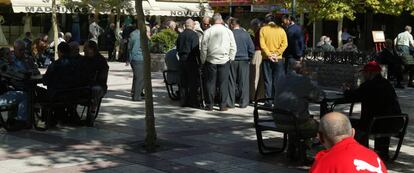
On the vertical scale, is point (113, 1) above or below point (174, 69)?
above

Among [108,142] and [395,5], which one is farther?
[395,5]

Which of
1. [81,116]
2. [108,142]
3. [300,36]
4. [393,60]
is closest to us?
[108,142]

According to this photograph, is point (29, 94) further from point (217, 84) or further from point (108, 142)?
point (217, 84)

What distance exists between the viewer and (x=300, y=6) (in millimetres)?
25547

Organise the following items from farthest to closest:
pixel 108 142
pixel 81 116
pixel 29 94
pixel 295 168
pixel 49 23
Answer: pixel 49 23 → pixel 81 116 → pixel 29 94 → pixel 108 142 → pixel 295 168

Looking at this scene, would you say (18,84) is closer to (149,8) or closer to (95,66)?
(95,66)

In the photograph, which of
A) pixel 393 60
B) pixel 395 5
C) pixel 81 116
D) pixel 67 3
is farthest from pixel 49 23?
pixel 81 116

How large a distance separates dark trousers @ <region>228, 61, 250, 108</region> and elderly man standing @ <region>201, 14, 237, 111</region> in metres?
0.23

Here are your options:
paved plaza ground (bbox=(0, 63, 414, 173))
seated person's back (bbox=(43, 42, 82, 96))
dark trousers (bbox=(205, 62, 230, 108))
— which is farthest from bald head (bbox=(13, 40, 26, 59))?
dark trousers (bbox=(205, 62, 230, 108))

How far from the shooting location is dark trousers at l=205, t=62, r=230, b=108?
11.4 m

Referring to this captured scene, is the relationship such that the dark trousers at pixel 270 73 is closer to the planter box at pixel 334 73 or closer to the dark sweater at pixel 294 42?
the dark sweater at pixel 294 42

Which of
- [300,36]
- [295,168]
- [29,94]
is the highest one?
[300,36]

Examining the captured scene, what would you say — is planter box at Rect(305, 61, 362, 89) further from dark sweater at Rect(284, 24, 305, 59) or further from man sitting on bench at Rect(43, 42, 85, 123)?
man sitting on bench at Rect(43, 42, 85, 123)

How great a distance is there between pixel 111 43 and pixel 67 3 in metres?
2.28
